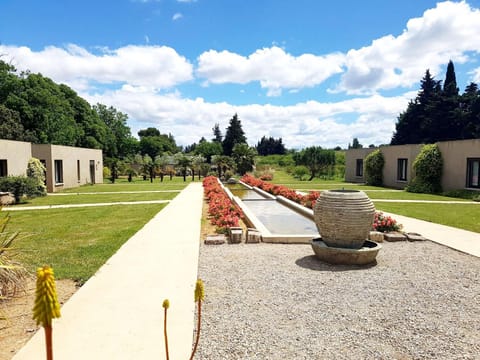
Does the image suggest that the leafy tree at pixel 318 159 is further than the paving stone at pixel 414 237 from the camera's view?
Yes

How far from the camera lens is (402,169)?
80.1 feet

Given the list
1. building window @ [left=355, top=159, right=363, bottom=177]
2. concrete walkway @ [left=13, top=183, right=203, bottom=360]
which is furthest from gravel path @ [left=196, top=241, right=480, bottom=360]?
building window @ [left=355, top=159, right=363, bottom=177]

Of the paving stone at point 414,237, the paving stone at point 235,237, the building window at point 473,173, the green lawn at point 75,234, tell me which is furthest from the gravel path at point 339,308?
the building window at point 473,173

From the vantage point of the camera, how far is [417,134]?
43438 millimetres

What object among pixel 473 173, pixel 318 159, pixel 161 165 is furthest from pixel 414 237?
pixel 161 165

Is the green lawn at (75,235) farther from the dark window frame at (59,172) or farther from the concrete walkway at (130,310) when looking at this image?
the dark window frame at (59,172)

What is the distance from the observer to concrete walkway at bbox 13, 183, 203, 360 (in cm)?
332

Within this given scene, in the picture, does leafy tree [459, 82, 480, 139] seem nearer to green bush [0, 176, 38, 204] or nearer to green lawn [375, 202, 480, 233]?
green lawn [375, 202, 480, 233]

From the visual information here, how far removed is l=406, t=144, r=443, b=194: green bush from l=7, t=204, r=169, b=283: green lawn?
1644 centimetres

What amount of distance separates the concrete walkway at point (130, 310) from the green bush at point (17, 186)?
11895mm

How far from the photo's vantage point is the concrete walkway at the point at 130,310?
3.32m

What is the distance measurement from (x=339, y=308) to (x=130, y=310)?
2.68 m

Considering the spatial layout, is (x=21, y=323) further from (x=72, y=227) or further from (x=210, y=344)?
(x=72, y=227)

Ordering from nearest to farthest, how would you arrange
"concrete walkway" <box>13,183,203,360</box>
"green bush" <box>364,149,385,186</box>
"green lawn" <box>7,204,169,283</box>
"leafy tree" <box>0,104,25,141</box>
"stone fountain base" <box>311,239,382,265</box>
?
"concrete walkway" <box>13,183,203,360</box> < "stone fountain base" <box>311,239,382,265</box> < "green lawn" <box>7,204,169,283</box> < "green bush" <box>364,149,385,186</box> < "leafy tree" <box>0,104,25,141</box>
